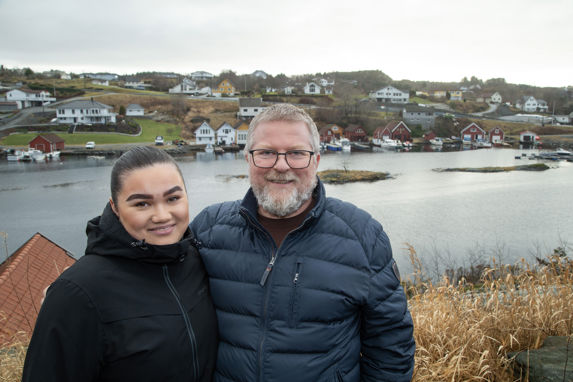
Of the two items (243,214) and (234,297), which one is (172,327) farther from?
(243,214)

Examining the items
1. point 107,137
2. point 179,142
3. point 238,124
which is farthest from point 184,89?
point 179,142

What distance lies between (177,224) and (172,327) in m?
0.33

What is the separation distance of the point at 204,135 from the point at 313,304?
3632 cm

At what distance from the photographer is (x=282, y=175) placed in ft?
4.98

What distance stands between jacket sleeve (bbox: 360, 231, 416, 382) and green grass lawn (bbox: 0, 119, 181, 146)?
34.3 meters

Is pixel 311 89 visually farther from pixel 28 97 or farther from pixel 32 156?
pixel 32 156

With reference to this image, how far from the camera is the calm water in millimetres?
11789

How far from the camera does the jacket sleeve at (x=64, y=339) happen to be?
103 centimetres

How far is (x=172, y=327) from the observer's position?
121 cm

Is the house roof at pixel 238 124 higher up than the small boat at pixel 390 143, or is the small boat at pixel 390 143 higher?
the house roof at pixel 238 124

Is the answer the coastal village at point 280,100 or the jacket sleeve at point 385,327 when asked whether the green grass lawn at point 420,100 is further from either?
the jacket sleeve at point 385,327

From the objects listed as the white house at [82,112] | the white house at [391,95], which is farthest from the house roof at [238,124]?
the white house at [391,95]

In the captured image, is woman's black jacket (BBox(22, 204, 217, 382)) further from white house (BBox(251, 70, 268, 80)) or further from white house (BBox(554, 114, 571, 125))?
white house (BBox(251, 70, 268, 80))

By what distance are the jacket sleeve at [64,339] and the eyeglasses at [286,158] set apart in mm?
758
